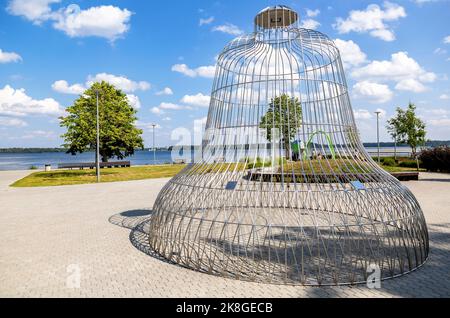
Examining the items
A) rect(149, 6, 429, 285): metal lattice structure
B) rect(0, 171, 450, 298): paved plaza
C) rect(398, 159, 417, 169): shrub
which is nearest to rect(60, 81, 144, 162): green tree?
rect(0, 171, 450, 298): paved plaza

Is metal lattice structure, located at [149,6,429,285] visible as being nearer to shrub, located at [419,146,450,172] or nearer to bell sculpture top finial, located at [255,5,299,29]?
bell sculpture top finial, located at [255,5,299,29]

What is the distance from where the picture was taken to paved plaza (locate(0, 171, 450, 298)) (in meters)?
6.40

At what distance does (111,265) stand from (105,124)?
91.5 feet

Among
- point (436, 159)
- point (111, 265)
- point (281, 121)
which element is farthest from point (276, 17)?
point (436, 159)

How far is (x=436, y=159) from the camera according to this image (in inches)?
1331

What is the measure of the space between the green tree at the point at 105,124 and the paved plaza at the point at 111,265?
17.3 m

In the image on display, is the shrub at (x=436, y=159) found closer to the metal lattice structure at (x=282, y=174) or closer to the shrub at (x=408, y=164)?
the shrub at (x=408, y=164)

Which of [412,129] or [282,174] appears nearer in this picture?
[282,174]

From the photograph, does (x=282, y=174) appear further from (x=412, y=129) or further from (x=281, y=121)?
(x=412, y=129)

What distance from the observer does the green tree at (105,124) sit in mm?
31456

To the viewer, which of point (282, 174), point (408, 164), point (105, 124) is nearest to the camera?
point (282, 174)

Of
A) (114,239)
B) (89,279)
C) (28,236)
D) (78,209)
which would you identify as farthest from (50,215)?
(89,279)

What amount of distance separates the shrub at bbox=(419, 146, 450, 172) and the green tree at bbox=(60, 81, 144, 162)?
3258 cm

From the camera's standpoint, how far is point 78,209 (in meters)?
15.6
